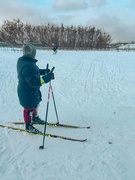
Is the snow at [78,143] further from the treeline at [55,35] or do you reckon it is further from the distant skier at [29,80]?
the treeline at [55,35]

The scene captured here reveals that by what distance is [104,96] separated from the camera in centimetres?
970

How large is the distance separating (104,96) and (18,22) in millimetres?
34264

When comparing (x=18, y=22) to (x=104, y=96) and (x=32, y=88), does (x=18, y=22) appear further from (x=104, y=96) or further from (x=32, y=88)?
(x=32, y=88)

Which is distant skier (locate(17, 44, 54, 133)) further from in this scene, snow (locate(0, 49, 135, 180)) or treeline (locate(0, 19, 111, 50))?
treeline (locate(0, 19, 111, 50))

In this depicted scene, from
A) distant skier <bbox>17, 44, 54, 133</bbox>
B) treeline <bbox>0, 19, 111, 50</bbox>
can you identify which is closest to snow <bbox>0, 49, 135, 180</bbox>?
distant skier <bbox>17, 44, 54, 133</bbox>

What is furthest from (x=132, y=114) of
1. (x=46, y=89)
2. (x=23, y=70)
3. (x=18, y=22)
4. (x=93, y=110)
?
(x=18, y=22)

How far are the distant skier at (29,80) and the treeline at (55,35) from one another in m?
33.9

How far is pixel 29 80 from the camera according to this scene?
17.7ft

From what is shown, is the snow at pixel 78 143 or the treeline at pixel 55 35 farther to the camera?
the treeline at pixel 55 35

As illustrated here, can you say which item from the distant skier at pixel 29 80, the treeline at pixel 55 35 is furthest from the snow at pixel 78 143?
the treeline at pixel 55 35

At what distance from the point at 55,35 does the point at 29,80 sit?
35647 millimetres

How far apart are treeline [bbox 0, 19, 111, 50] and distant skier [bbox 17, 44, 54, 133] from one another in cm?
3393

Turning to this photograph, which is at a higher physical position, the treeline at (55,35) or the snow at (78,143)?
the treeline at (55,35)

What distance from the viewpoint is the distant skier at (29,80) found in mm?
5424
